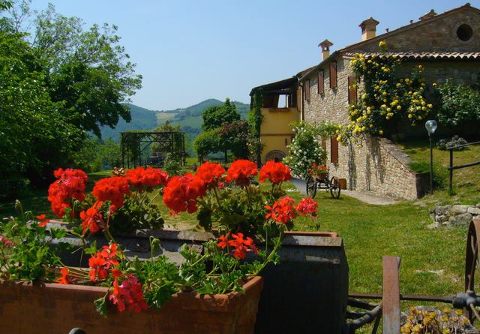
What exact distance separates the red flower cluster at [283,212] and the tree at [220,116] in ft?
125

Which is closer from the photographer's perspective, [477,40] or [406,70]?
[406,70]

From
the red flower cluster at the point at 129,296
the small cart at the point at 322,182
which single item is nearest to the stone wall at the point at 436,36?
the small cart at the point at 322,182

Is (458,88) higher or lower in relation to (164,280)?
higher

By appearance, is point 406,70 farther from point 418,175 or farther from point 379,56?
Answer: point 418,175

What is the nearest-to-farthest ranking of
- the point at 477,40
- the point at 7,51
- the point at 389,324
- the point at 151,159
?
the point at 389,324 → the point at 7,51 → the point at 477,40 → the point at 151,159

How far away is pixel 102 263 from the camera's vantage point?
2.18 meters

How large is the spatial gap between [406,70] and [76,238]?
642 inches

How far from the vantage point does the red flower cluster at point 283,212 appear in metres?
2.62

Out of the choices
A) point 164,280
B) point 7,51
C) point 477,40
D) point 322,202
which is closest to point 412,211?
point 322,202

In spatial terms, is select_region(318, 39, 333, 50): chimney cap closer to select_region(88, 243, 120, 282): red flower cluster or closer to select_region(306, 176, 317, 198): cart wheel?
select_region(306, 176, 317, 198): cart wheel

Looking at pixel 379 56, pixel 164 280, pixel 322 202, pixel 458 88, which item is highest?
pixel 379 56

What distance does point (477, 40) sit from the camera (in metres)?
18.9

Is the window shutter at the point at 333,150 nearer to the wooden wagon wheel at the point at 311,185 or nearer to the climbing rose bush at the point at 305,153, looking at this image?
the climbing rose bush at the point at 305,153

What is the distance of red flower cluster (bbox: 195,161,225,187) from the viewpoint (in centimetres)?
276
